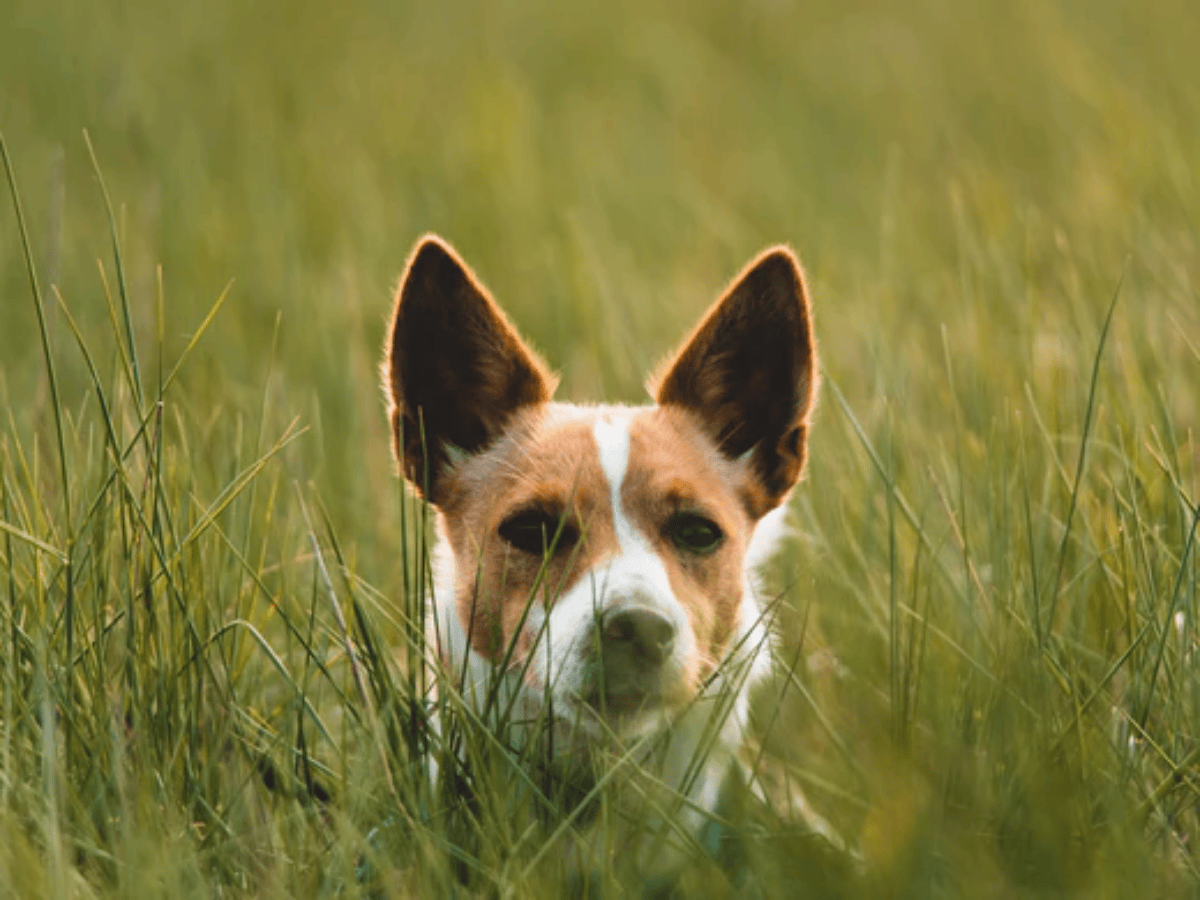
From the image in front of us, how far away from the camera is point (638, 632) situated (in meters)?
2.86

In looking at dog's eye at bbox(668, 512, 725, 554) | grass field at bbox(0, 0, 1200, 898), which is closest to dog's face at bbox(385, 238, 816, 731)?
dog's eye at bbox(668, 512, 725, 554)

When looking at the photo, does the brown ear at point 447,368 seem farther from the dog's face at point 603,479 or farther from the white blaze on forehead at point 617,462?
the white blaze on forehead at point 617,462

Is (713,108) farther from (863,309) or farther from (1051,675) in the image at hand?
(1051,675)

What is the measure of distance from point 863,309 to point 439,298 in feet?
7.11

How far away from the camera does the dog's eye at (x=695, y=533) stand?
10.9ft

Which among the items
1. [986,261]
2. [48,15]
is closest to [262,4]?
[48,15]

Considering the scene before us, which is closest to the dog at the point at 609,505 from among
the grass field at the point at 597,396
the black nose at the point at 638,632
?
the black nose at the point at 638,632

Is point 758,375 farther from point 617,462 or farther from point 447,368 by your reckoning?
point 447,368

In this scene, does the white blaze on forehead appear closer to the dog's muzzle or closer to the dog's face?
the dog's face

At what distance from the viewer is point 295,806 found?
2617 millimetres

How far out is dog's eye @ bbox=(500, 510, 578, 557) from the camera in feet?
10.6

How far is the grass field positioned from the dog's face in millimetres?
209

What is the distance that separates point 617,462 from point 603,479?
7cm

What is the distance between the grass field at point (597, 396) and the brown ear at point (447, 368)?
8.1 inches
